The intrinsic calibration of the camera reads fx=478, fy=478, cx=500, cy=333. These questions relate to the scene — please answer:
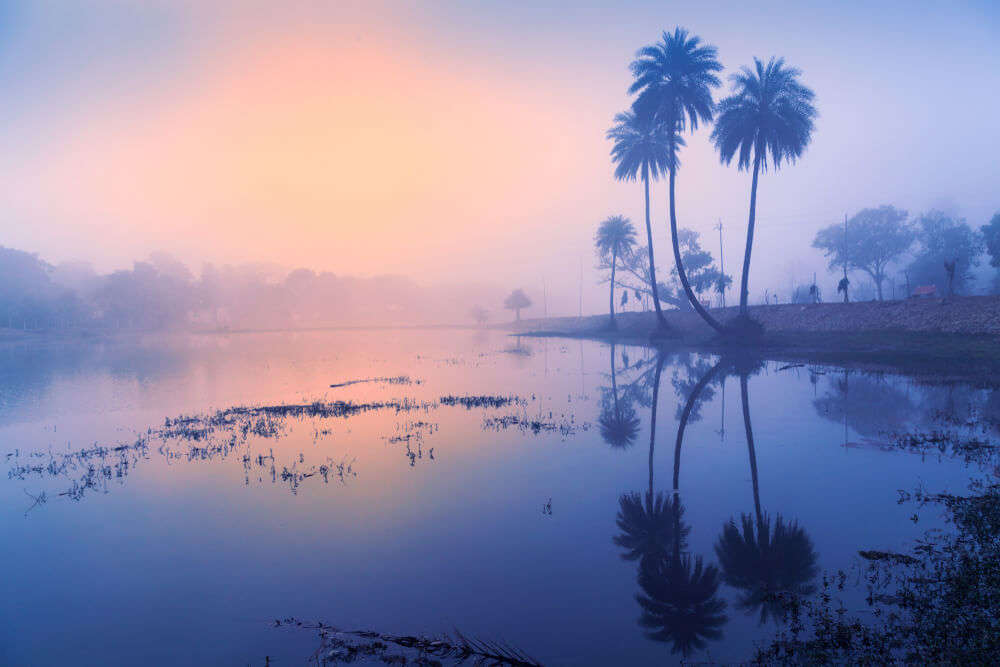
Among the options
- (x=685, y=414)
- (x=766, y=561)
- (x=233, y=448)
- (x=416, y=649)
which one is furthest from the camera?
(x=685, y=414)

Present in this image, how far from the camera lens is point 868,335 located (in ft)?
122

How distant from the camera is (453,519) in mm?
9242

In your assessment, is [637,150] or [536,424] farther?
[637,150]

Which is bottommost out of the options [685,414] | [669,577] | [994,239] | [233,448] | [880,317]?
[233,448]

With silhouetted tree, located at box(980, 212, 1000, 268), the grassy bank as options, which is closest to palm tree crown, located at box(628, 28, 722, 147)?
the grassy bank

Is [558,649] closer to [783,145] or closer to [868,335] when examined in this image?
[868,335]

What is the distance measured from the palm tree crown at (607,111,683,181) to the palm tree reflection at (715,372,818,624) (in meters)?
51.6

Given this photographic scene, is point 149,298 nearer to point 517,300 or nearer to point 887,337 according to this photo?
point 517,300

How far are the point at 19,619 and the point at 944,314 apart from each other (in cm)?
4825

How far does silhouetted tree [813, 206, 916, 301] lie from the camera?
84.7 m

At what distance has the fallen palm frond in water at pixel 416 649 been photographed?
523 centimetres

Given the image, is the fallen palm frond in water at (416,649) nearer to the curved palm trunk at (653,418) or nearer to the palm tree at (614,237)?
the curved palm trunk at (653,418)

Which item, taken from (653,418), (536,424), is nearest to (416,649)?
(536,424)

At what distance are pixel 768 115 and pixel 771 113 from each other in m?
0.25
